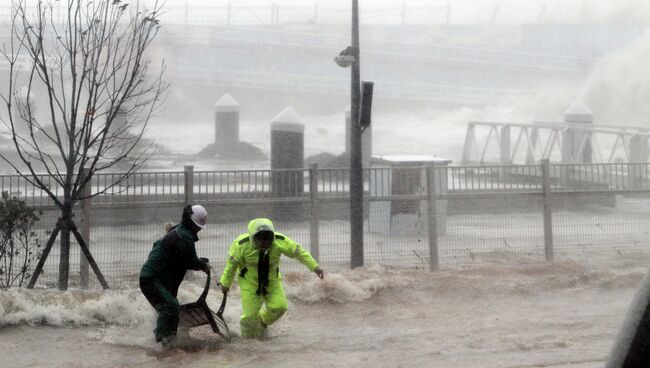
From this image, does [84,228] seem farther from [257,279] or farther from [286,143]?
[286,143]

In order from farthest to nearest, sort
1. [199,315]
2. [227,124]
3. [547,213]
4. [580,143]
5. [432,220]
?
1. [227,124]
2. [580,143]
3. [547,213]
4. [432,220]
5. [199,315]

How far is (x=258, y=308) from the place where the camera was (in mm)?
7395

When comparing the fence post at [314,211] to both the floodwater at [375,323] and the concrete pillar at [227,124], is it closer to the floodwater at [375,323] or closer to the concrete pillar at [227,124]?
the floodwater at [375,323]

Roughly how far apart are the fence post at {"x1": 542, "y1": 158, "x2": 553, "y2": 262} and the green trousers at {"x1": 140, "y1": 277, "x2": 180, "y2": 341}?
596 cm

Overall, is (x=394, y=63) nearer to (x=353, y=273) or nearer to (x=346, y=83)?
(x=346, y=83)

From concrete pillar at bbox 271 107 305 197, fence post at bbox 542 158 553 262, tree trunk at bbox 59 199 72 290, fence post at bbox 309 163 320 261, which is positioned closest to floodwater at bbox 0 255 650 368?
tree trunk at bbox 59 199 72 290

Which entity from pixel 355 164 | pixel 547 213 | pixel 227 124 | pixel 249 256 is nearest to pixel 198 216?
pixel 249 256

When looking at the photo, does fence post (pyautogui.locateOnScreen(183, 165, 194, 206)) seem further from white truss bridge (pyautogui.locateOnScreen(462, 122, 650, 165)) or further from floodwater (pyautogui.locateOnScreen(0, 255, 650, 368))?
white truss bridge (pyautogui.locateOnScreen(462, 122, 650, 165))

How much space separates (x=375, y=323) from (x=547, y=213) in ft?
13.3

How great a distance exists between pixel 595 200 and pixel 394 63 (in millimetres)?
44722

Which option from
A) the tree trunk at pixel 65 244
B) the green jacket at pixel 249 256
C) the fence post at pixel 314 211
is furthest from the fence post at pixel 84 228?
the green jacket at pixel 249 256

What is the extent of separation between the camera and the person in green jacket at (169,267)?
271 inches

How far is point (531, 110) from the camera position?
147 ft

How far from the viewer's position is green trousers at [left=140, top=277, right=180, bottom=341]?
22.5ft
